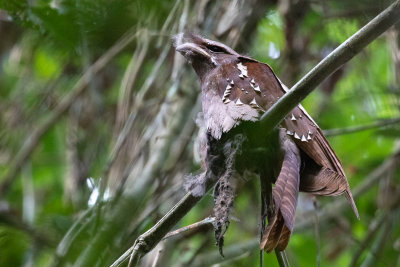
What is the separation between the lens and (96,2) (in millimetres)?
1333

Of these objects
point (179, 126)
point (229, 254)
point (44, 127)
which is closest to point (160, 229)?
point (229, 254)

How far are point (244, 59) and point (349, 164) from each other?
193 cm

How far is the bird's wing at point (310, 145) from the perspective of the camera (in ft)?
6.26

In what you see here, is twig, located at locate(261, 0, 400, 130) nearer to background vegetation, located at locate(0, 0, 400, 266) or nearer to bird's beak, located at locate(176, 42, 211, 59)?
background vegetation, located at locate(0, 0, 400, 266)

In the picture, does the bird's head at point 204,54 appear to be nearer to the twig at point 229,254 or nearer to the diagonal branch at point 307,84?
the diagonal branch at point 307,84

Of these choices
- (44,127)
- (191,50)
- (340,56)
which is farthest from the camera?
(44,127)

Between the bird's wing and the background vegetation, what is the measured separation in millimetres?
264

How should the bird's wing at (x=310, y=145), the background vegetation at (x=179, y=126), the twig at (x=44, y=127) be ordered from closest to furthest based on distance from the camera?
the bird's wing at (x=310, y=145)
the background vegetation at (x=179, y=126)
the twig at (x=44, y=127)

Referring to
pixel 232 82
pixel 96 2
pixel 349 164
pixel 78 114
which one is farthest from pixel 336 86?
pixel 96 2

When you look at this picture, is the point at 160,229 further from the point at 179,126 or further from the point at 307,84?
the point at 179,126

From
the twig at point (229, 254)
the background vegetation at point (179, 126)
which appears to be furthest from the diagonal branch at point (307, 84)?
the twig at point (229, 254)

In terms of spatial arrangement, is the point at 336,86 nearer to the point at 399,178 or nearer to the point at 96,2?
the point at 399,178

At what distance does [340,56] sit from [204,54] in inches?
37.9

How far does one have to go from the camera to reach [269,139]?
1998mm
